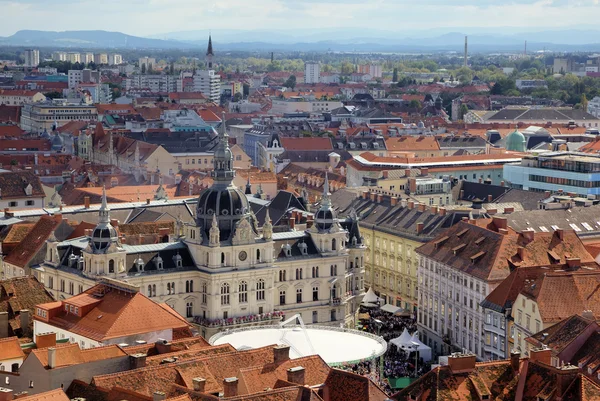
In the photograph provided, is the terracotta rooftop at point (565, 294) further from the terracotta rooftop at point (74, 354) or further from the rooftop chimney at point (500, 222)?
the terracotta rooftop at point (74, 354)

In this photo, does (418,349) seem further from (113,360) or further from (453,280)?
(113,360)

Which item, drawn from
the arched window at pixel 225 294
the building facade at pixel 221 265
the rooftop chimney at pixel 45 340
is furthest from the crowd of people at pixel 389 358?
the rooftop chimney at pixel 45 340

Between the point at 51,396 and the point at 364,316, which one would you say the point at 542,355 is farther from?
the point at 364,316

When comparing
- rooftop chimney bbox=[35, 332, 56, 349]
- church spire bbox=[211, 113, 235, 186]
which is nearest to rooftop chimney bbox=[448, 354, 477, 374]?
rooftop chimney bbox=[35, 332, 56, 349]

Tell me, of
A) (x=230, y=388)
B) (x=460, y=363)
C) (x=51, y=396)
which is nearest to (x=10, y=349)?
(x=51, y=396)

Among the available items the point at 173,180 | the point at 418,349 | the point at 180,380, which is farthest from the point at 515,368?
the point at 173,180

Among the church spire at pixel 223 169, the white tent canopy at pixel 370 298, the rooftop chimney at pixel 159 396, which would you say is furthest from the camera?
the white tent canopy at pixel 370 298
